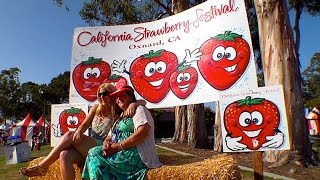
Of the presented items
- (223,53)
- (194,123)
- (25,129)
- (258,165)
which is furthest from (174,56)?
(25,129)

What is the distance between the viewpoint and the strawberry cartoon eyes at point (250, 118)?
12.5 feet

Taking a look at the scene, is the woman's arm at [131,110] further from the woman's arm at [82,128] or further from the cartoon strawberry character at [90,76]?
Result: the cartoon strawberry character at [90,76]

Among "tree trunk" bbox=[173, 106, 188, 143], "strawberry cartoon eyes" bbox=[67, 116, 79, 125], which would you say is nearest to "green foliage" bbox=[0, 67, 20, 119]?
"tree trunk" bbox=[173, 106, 188, 143]

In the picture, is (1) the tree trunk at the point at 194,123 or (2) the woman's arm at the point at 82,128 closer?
(2) the woman's arm at the point at 82,128

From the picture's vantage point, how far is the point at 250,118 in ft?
12.7

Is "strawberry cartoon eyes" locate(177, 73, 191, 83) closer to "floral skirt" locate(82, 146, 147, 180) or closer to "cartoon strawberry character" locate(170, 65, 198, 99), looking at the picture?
"cartoon strawberry character" locate(170, 65, 198, 99)

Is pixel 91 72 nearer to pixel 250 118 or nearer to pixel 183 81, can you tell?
pixel 183 81

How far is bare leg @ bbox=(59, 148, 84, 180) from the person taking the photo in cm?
388

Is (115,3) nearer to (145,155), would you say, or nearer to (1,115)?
(145,155)

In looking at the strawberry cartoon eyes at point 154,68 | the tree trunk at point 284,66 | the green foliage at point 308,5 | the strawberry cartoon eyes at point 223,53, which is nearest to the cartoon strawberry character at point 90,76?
the strawberry cartoon eyes at point 154,68

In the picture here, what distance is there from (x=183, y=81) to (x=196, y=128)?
27.2ft

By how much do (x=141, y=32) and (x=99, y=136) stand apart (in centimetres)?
207

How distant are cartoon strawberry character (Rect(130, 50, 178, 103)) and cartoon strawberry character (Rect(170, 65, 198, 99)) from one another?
0.32ft

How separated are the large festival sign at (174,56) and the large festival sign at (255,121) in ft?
2.07
